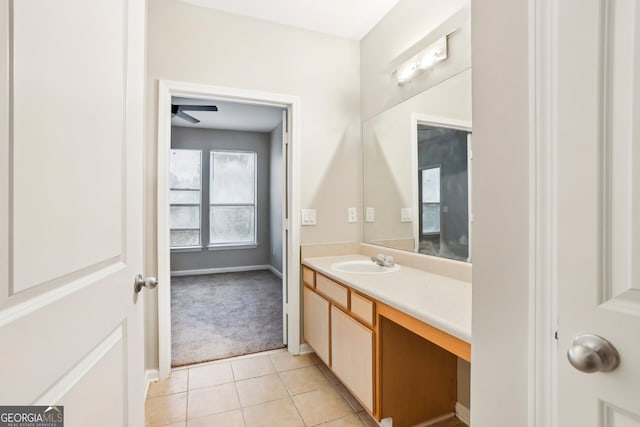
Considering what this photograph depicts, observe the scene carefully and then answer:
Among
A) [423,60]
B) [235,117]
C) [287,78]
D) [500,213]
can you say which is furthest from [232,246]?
[500,213]

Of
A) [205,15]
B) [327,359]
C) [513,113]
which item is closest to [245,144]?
[205,15]

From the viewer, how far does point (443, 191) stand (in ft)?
5.88

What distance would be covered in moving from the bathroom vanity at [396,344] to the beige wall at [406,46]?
125cm

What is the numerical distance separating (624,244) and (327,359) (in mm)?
1828

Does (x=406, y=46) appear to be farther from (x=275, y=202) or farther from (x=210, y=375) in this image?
(x=275, y=202)

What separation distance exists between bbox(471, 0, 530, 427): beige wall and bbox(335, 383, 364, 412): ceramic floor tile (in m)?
1.16

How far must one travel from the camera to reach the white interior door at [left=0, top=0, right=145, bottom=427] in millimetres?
485

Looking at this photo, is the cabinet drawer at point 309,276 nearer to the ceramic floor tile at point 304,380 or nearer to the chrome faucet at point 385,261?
the chrome faucet at point 385,261

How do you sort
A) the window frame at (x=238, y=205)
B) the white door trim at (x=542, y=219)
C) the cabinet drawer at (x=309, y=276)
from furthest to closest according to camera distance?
the window frame at (x=238, y=205) < the cabinet drawer at (x=309, y=276) < the white door trim at (x=542, y=219)

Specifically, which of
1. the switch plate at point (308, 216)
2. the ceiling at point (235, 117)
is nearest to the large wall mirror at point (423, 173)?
the switch plate at point (308, 216)

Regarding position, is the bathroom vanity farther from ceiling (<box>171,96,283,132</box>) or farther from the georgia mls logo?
ceiling (<box>171,96,283,132</box>)

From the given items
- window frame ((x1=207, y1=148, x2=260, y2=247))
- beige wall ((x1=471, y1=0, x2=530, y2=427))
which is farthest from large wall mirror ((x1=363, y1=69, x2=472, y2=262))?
window frame ((x1=207, y1=148, x2=260, y2=247))

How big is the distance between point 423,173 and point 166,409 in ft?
7.20

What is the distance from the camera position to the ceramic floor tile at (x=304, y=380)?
1975 mm
